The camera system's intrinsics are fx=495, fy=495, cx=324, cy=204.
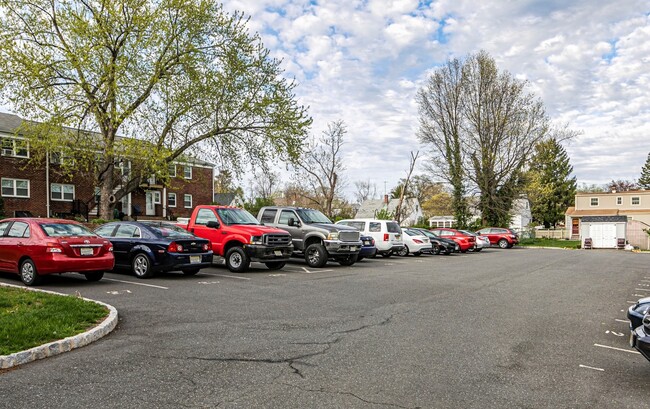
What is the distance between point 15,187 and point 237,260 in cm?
2752

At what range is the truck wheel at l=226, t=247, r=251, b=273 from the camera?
14.7 m

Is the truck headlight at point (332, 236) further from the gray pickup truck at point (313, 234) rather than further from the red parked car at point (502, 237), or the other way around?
the red parked car at point (502, 237)

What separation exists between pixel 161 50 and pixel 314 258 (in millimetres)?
16306

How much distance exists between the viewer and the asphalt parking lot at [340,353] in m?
4.59

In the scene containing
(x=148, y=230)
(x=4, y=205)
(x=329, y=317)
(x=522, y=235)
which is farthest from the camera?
(x=522, y=235)

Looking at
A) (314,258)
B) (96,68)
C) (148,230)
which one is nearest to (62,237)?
(148,230)

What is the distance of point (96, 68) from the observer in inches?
1003

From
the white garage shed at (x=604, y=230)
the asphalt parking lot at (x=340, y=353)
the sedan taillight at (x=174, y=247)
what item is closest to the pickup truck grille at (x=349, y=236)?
the asphalt parking lot at (x=340, y=353)

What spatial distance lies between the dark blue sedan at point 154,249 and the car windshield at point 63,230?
1455 mm

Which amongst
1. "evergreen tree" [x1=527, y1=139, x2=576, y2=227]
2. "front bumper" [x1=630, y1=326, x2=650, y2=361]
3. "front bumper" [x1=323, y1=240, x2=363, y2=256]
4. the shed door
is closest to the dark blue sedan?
"front bumper" [x1=323, y1=240, x2=363, y2=256]

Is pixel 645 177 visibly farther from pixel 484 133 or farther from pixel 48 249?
pixel 48 249

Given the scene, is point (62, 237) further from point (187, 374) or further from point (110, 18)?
point (110, 18)

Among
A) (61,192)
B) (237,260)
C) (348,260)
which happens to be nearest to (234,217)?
(237,260)

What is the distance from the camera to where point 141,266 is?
12836 mm
